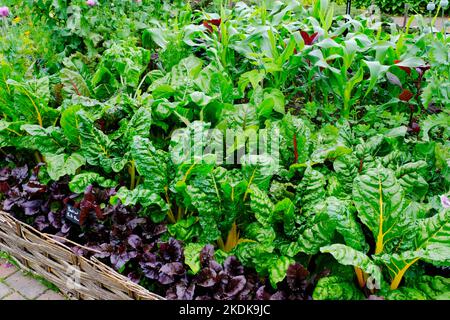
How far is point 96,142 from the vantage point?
262 cm

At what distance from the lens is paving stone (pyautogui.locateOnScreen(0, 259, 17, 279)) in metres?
2.80

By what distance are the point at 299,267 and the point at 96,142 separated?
4.35 feet

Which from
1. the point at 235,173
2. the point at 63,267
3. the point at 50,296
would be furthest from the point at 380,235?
the point at 50,296

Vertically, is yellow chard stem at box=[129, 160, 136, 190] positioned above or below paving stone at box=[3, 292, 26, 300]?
above

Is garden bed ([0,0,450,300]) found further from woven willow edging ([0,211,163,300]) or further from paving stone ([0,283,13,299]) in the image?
paving stone ([0,283,13,299])

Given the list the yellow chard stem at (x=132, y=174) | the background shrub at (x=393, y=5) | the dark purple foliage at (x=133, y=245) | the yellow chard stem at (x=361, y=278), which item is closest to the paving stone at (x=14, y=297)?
the dark purple foliage at (x=133, y=245)

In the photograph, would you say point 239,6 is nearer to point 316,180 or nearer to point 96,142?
point 96,142

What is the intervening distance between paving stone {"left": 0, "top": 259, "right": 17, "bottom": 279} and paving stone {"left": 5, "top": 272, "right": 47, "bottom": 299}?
35mm

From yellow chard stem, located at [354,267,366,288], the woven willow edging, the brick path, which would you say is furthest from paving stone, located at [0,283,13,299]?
yellow chard stem, located at [354,267,366,288]

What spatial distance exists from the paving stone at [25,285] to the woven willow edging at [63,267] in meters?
0.06

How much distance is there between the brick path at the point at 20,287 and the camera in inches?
103
